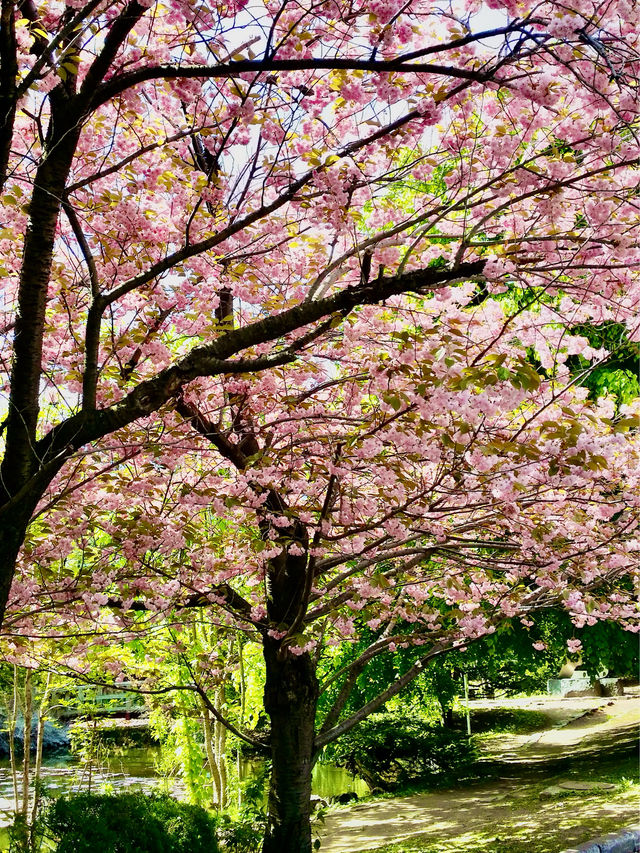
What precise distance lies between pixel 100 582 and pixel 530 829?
518cm

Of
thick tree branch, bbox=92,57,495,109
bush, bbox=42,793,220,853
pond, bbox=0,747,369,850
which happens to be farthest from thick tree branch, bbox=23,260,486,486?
pond, bbox=0,747,369,850

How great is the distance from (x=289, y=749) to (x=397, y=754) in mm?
7575

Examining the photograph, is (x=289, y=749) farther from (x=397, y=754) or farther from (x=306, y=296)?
(x=397, y=754)

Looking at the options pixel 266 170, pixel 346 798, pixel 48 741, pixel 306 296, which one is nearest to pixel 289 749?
pixel 306 296

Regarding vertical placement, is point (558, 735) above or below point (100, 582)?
below

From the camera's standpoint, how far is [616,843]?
17.7ft

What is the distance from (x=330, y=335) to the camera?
4.77m

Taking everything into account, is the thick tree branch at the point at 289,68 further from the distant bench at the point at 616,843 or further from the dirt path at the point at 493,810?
the dirt path at the point at 493,810

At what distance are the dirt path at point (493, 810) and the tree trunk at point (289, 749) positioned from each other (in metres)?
2.19

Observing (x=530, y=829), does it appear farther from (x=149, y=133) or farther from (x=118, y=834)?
(x=149, y=133)

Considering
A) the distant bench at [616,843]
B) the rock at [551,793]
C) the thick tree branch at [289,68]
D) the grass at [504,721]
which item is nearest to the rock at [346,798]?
the rock at [551,793]

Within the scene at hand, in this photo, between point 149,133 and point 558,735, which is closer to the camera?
point 149,133

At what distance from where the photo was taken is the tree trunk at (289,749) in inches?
233

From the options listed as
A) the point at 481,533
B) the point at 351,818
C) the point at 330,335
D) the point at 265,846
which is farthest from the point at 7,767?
the point at 330,335
